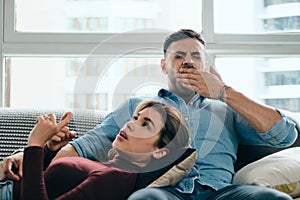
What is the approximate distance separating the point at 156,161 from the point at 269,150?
1.87 feet

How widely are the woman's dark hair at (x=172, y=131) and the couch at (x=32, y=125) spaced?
315 millimetres

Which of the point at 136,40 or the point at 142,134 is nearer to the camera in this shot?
the point at 142,134

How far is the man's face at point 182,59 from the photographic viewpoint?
7.43 ft

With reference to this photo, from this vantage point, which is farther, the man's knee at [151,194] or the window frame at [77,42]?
the window frame at [77,42]

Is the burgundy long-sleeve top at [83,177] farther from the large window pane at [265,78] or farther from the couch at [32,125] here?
the large window pane at [265,78]

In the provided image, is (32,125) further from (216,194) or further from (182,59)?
(216,194)

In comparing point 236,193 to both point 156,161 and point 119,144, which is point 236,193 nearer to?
point 156,161

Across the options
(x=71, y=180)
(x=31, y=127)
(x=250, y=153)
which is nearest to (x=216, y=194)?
(x=250, y=153)

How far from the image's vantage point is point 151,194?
5.76 ft

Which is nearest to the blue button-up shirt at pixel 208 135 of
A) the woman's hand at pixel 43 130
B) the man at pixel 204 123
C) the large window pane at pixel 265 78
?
the man at pixel 204 123

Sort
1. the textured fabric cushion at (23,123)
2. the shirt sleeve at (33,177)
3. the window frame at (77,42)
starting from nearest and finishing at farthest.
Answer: the shirt sleeve at (33,177) < the textured fabric cushion at (23,123) < the window frame at (77,42)

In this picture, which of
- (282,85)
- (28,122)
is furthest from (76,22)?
(282,85)

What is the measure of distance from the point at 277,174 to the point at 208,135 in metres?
0.35

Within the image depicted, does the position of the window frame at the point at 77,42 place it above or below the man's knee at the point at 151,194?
above
